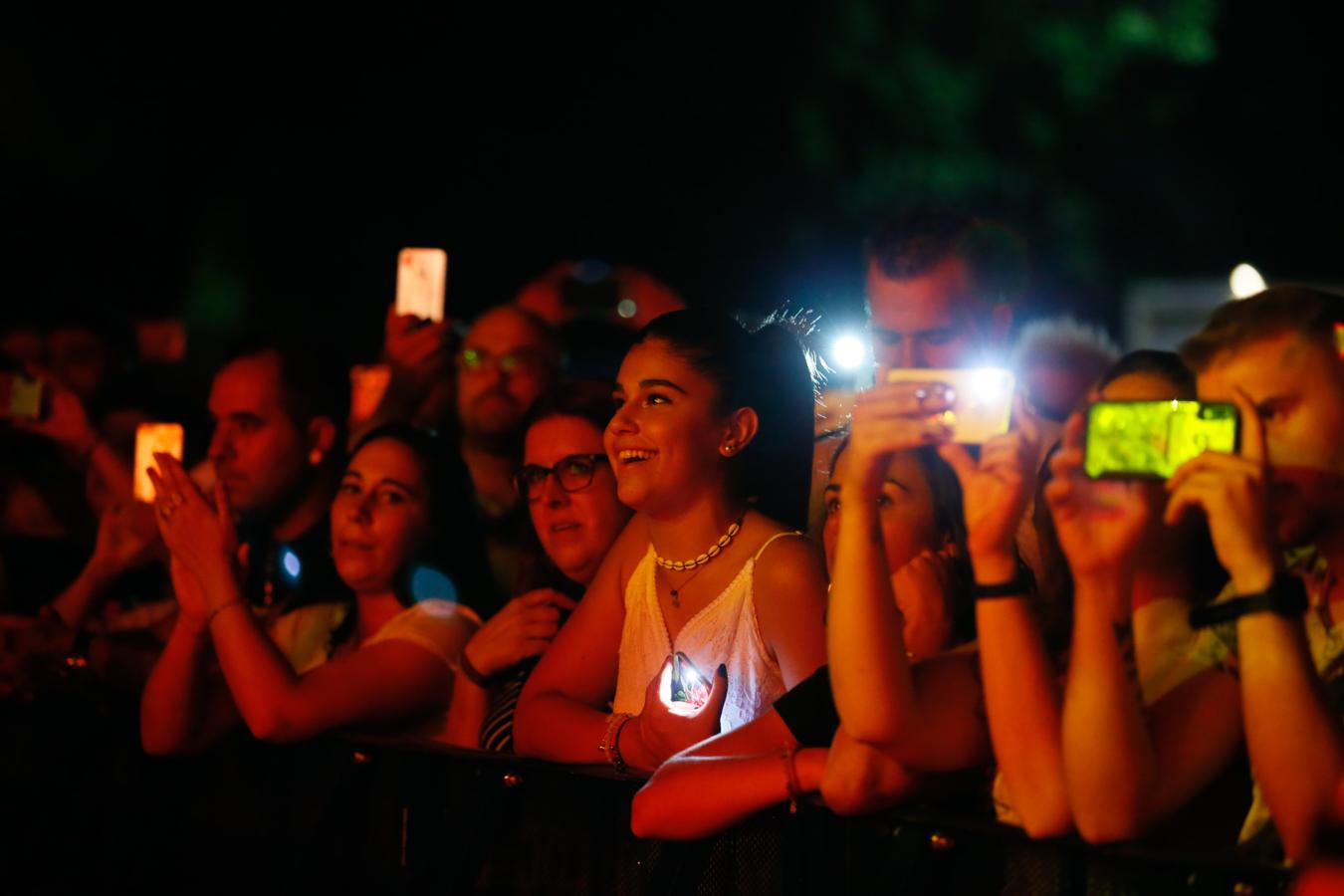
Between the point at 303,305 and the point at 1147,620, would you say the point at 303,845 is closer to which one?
the point at 1147,620

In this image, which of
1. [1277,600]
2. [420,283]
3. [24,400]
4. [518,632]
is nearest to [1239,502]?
[1277,600]

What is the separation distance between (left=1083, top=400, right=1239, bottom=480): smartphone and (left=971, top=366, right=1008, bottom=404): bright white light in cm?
20

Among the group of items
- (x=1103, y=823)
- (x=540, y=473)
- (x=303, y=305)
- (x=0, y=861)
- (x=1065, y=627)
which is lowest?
(x=0, y=861)

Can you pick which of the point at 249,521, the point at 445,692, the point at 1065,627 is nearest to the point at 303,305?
the point at 249,521

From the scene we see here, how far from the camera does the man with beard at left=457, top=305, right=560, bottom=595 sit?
5754mm

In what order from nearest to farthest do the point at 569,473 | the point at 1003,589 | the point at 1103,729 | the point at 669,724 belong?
the point at 1103,729
the point at 1003,589
the point at 669,724
the point at 569,473

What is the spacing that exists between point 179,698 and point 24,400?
2.13 m

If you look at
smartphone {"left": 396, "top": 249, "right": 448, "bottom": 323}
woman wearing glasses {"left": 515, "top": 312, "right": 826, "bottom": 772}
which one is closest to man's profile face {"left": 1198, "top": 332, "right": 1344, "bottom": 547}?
woman wearing glasses {"left": 515, "top": 312, "right": 826, "bottom": 772}

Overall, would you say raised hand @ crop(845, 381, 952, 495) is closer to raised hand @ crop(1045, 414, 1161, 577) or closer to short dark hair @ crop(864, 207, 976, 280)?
raised hand @ crop(1045, 414, 1161, 577)

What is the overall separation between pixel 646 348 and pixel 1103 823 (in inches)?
66.6

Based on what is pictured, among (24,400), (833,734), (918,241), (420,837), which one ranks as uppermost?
(918,241)

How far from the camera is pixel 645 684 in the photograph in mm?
3852

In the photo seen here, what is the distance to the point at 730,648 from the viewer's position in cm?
366

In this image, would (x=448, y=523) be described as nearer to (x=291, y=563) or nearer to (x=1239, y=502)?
(x=291, y=563)
